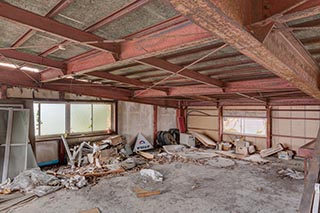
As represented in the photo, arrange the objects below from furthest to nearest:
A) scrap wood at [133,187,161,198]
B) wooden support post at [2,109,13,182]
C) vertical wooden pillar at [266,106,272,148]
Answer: vertical wooden pillar at [266,106,272,148], wooden support post at [2,109,13,182], scrap wood at [133,187,161,198]

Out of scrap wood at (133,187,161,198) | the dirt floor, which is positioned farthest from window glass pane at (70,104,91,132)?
scrap wood at (133,187,161,198)

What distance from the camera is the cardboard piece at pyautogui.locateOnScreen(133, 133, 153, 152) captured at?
7929mm

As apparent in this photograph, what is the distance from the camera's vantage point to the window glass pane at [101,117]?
7203mm

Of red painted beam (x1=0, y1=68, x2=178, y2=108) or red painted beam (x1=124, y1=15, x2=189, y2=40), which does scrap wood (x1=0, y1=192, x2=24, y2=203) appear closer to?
red painted beam (x1=0, y1=68, x2=178, y2=108)

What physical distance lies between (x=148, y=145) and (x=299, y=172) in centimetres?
499

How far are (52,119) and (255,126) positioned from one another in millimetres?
7109

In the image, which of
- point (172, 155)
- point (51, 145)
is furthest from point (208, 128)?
point (51, 145)

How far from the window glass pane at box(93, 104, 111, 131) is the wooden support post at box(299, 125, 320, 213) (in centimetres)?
→ 652

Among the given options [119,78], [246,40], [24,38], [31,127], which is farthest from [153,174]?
[246,40]

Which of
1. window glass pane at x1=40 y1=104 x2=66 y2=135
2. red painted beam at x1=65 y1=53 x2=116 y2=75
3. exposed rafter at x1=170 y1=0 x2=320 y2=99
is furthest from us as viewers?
window glass pane at x1=40 y1=104 x2=66 y2=135

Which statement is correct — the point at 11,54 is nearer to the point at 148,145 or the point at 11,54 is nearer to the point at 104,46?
the point at 104,46

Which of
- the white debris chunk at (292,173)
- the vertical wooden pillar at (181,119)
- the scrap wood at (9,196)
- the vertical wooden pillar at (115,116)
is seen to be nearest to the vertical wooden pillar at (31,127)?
the scrap wood at (9,196)

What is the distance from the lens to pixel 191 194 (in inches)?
161

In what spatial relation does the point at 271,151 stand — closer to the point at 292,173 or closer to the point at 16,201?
the point at 292,173
